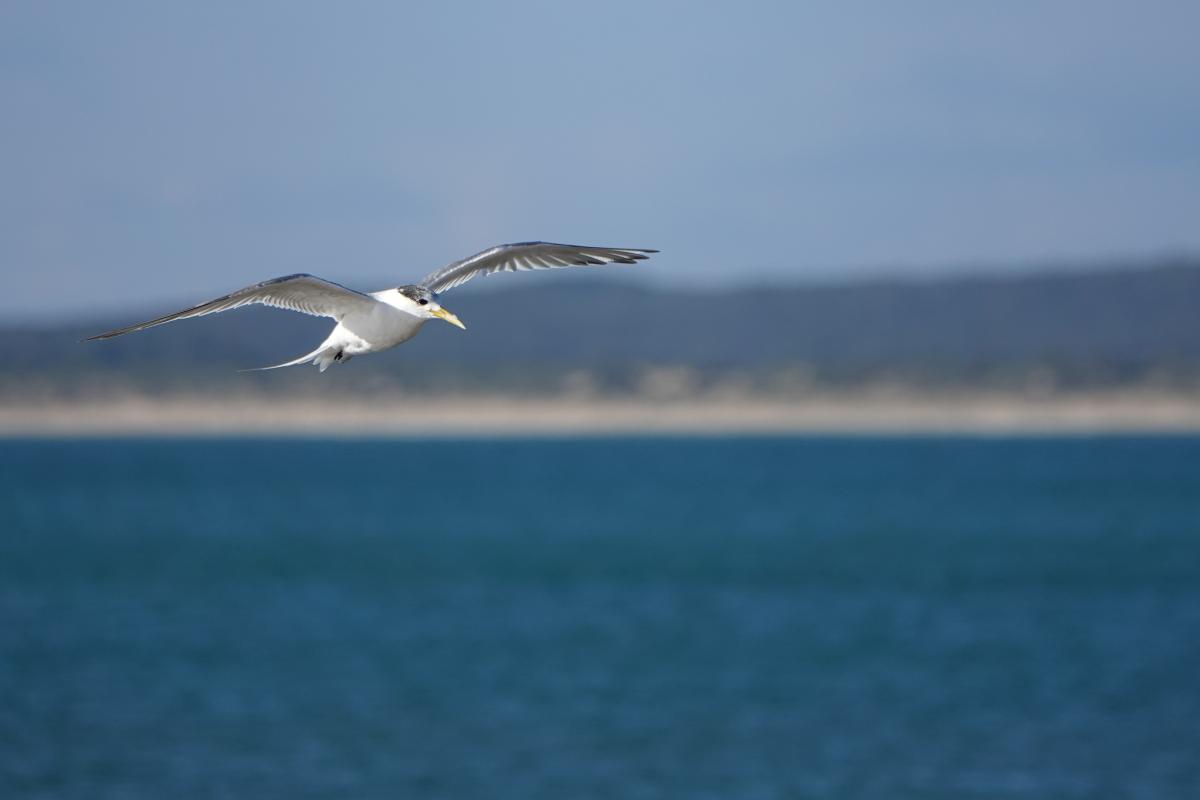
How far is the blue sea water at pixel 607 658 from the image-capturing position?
30781 mm

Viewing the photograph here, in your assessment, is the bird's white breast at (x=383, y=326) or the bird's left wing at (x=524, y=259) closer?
the bird's white breast at (x=383, y=326)

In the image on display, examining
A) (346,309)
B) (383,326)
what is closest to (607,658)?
(346,309)

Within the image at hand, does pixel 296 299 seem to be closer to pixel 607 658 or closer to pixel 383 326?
pixel 383 326

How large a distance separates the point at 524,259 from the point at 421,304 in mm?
1708

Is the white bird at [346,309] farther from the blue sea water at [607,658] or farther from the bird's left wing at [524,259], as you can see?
the blue sea water at [607,658]

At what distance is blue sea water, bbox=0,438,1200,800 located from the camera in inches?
1212

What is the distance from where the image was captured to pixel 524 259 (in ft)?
44.4

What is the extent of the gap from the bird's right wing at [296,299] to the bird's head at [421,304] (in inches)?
7.7

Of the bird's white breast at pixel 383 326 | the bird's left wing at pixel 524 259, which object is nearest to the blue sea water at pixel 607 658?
the bird's left wing at pixel 524 259

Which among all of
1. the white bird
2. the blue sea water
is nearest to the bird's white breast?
the white bird

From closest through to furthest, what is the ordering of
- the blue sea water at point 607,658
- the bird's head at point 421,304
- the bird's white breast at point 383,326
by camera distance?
1. the bird's white breast at point 383,326
2. the bird's head at point 421,304
3. the blue sea water at point 607,658

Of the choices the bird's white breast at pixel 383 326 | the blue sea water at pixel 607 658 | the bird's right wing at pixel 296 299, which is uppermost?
the bird's right wing at pixel 296 299

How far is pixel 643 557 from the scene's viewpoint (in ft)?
265

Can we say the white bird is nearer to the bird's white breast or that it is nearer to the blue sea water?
the bird's white breast
